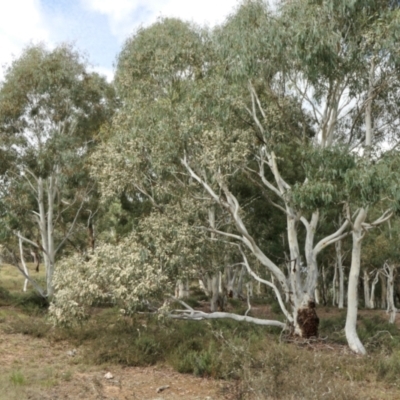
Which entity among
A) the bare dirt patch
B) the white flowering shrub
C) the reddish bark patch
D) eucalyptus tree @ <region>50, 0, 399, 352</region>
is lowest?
the bare dirt patch

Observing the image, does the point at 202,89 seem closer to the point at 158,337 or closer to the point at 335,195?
the point at 335,195

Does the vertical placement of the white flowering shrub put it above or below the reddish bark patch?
above

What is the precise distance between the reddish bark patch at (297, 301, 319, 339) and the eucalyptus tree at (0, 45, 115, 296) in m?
11.8

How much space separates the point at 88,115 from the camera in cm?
2369

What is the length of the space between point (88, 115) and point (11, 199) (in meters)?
5.28

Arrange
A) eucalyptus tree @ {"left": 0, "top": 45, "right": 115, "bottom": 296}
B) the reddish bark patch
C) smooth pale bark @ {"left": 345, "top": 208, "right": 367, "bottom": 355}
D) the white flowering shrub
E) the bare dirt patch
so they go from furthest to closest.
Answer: eucalyptus tree @ {"left": 0, "top": 45, "right": 115, "bottom": 296} → the reddish bark patch → smooth pale bark @ {"left": 345, "top": 208, "right": 367, "bottom": 355} → the white flowering shrub → the bare dirt patch

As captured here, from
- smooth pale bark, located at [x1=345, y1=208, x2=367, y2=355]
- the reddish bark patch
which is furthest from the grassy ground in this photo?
smooth pale bark, located at [x1=345, y1=208, x2=367, y2=355]

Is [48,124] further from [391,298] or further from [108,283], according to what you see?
[391,298]

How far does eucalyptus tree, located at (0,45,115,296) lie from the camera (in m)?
21.5

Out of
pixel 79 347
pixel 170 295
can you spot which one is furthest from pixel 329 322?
pixel 79 347

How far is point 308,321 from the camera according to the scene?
13.7m

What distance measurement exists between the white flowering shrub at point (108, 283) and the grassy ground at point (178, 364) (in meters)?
1.02

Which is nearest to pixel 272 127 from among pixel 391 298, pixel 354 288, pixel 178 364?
pixel 354 288

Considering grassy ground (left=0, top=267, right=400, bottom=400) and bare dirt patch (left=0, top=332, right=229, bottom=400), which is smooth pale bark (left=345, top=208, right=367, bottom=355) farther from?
bare dirt patch (left=0, top=332, right=229, bottom=400)
